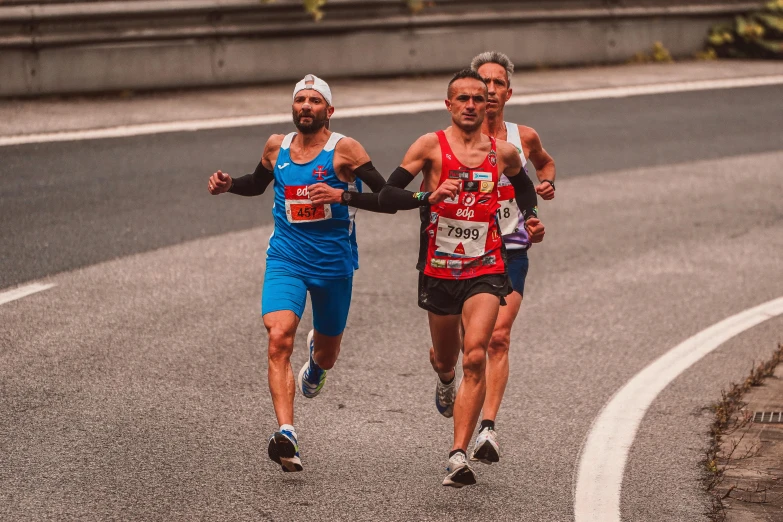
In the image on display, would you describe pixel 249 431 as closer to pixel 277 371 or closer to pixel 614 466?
pixel 277 371

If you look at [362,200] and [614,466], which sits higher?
[362,200]

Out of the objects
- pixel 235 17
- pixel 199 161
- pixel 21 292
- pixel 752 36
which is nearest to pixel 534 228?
pixel 21 292

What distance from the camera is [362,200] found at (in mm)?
6598

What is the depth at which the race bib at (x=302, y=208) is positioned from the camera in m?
6.73

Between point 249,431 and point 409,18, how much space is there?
1325 cm

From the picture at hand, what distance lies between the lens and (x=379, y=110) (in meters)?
17.3

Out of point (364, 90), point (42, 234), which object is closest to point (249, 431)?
point (42, 234)

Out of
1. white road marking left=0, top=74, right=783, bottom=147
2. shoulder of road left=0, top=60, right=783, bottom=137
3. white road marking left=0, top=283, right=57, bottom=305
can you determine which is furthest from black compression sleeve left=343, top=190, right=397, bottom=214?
shoulder of road left=0, top=60, right=783, bottom=137

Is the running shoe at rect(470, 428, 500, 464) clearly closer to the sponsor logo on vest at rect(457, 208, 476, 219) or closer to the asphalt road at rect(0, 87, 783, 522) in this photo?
the asphalt road at rect(0, 87, 783, 522)

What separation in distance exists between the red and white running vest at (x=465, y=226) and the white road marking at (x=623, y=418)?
128 cm

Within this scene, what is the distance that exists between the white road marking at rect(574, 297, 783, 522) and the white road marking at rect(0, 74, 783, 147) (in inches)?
310

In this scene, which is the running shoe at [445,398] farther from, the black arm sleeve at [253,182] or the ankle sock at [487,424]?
the black arm sleeve at [253,182]

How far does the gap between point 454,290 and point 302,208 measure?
99 cm

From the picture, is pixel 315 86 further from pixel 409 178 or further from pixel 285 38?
pixel 285 38
